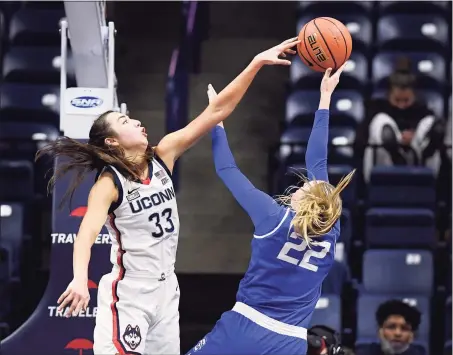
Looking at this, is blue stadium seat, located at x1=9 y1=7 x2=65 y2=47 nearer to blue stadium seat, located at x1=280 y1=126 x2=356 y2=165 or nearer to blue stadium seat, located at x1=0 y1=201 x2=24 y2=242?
blue stadium seat, located at x1=0 y1=201 x2=24 y2=242

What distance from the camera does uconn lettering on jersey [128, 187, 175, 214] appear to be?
5.91 meters

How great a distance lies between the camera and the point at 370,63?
11633 millimetres

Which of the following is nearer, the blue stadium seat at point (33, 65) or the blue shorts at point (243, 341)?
the blue shorts at point (243, 341)

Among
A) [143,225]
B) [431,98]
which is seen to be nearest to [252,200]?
[143,225]

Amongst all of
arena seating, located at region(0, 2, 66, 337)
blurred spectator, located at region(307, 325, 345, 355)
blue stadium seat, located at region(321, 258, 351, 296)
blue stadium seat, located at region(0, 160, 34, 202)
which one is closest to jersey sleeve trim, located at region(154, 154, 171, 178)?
blurred spectator, located at region(307, 325, 345, 355)

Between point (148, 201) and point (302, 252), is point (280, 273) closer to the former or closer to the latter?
point (302, 252)

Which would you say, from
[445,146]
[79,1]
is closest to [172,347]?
[79,1]

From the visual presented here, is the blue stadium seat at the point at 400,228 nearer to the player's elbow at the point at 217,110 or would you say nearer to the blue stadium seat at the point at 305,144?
the blue stadium seat at the point at 305,144

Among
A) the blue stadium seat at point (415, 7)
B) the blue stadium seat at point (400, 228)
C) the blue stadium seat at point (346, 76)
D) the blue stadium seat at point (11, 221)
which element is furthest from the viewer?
the blue stadium seat at point (415, 7)

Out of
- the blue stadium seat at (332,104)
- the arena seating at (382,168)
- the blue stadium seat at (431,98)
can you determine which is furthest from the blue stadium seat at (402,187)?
the blue stadium seat at (431,98)

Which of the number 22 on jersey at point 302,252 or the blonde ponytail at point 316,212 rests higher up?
the blonde ponytail at point 316,212

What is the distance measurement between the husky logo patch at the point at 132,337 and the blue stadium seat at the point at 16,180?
4.20 m

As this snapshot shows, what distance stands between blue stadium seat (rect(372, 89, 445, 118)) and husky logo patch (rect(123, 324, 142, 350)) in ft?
17.9

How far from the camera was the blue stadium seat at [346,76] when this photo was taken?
11.0 metres
